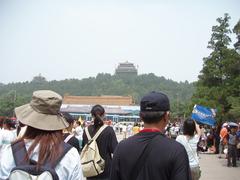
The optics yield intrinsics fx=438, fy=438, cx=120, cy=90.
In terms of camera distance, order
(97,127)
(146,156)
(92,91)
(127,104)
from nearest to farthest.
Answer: (146,156)
(97,127)
(127,104)
(92,91)

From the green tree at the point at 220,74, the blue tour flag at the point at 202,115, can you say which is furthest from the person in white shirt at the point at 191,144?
the green tree at the point at 220,74

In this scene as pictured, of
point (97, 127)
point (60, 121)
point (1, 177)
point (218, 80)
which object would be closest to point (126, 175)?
point (60, 121)

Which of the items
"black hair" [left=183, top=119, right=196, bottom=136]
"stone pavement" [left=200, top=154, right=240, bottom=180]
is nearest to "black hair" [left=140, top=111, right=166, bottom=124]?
"black hair" [left=183, top=119, right=196, bottom=136]

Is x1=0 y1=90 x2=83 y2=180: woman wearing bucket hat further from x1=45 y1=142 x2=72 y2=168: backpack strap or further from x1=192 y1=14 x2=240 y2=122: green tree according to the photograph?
x1=192 y1=14 x2=240 y2=122: green tree

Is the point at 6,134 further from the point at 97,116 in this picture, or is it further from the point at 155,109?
the point at 155,109

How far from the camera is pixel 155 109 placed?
306cm

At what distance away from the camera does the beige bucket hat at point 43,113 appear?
2709mm

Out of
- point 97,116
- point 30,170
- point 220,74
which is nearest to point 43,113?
point 30,170

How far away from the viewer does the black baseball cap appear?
3.06 metres

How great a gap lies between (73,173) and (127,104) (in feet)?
379

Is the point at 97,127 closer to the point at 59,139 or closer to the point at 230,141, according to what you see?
the point at 59,139

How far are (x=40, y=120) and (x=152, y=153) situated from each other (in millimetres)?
779

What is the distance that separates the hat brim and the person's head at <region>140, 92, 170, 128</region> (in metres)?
0.62

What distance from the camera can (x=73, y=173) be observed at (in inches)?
105
